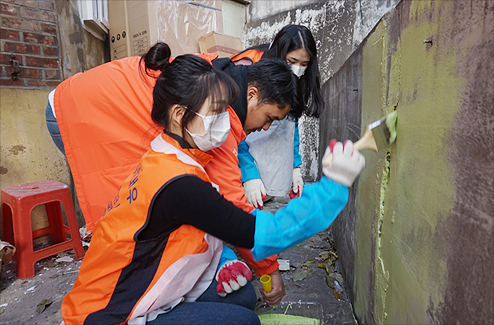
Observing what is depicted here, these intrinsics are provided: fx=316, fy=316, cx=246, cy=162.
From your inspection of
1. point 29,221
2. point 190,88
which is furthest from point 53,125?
point 190,88

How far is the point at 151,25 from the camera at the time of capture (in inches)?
145

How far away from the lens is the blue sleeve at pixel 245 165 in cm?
220

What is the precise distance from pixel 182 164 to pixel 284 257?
197 centimetres

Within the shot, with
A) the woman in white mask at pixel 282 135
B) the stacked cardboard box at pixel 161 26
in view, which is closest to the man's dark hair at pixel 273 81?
the woman in white mask at pixel 282 135

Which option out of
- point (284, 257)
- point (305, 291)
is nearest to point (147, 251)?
point (305, 291)

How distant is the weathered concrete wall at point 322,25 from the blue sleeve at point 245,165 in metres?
2.54

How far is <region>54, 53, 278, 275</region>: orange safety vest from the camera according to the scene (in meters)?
1.63

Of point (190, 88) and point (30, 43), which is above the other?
point (30, 43)

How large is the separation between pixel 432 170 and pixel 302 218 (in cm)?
42

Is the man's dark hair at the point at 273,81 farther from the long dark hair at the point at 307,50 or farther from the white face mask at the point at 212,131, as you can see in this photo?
the long dark hair at the point at 307,50

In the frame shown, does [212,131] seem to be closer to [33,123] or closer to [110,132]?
[110,132]

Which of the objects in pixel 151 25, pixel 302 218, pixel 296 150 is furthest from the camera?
pixel 151 25

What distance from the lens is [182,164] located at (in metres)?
1.13

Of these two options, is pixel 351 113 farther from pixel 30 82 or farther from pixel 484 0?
pixel 30 82
